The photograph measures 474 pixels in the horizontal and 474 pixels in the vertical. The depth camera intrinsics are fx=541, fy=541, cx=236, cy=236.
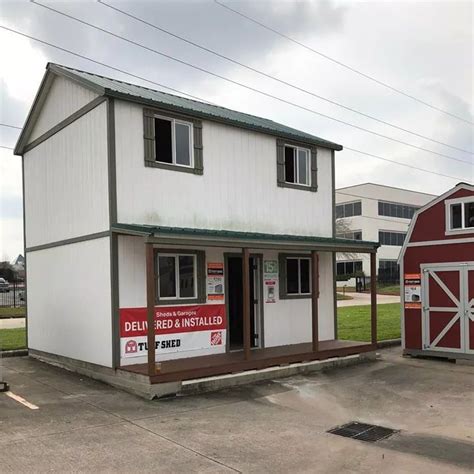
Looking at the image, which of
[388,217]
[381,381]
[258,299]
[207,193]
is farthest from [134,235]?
[388,217]

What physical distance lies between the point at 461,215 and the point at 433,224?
711 millimetres

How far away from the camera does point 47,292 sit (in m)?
12.5

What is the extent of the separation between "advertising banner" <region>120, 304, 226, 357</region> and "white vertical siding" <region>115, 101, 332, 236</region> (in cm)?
173

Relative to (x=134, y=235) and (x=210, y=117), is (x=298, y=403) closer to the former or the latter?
(x=134, y=235)

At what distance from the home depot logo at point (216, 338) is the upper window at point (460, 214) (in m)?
5.76

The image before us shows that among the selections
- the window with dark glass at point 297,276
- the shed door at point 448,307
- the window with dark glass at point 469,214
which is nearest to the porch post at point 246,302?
the window with dark glass at point 297,276

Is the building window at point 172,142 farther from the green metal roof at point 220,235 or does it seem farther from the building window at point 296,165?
the building window at point 296,165

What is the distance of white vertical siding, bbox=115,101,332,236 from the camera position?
1018cm

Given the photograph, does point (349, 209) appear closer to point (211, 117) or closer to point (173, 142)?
point (211, 117)

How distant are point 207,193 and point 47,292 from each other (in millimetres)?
4481

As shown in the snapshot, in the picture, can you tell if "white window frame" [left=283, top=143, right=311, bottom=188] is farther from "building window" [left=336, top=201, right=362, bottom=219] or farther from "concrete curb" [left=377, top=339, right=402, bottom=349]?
"building window" [left=336, top=201, right=362, bottom=219]

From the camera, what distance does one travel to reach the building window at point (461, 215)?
12.1 meters

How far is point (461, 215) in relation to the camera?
12203 millimetres

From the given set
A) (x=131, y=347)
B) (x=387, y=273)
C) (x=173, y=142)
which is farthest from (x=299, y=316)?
(x=387, y=273)
